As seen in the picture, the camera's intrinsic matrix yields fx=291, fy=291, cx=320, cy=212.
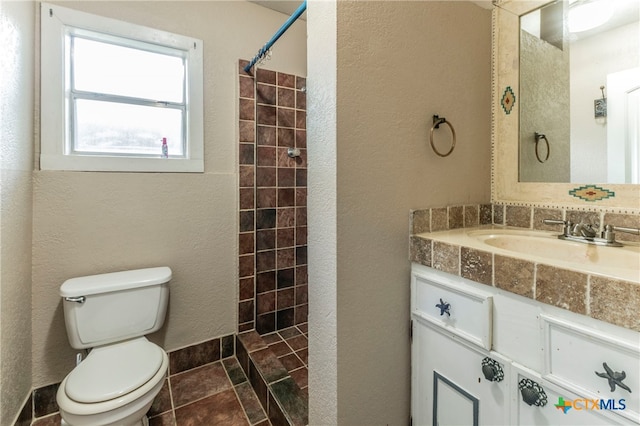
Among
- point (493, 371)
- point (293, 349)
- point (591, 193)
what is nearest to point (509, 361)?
point (493, 371)

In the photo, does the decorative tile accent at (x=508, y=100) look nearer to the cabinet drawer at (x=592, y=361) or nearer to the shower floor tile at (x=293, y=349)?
the cabinet drawer at (x=592, y=361)

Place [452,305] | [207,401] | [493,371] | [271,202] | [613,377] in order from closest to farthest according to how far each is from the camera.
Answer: [613,377], [493,371], [452,305], [207,401], [271,202]

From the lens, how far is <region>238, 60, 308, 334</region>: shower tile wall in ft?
6.52

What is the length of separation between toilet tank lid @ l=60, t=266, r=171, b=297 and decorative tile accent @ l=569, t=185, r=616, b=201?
2019 millimetres

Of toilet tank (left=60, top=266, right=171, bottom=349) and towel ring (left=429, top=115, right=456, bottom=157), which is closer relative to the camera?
towel ring (left=429, top=115, right=456, bottom=157)

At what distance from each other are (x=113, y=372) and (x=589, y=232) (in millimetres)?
2013

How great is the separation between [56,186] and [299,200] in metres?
1.42

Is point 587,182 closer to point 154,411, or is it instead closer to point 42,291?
point 154,411

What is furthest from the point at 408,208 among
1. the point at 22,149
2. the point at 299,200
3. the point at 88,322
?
the point at 22,149

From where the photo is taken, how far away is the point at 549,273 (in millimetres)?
771

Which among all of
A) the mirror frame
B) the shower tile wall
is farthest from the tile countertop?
the shower tile wall

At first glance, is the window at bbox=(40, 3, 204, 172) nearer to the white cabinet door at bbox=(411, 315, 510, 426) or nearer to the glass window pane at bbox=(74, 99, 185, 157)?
the glass window pane at bbox=(74, 99, 185, 157)

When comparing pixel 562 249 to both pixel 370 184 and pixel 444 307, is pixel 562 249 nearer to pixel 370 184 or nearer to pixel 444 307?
pixel 444 307

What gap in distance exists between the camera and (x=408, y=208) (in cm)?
118
